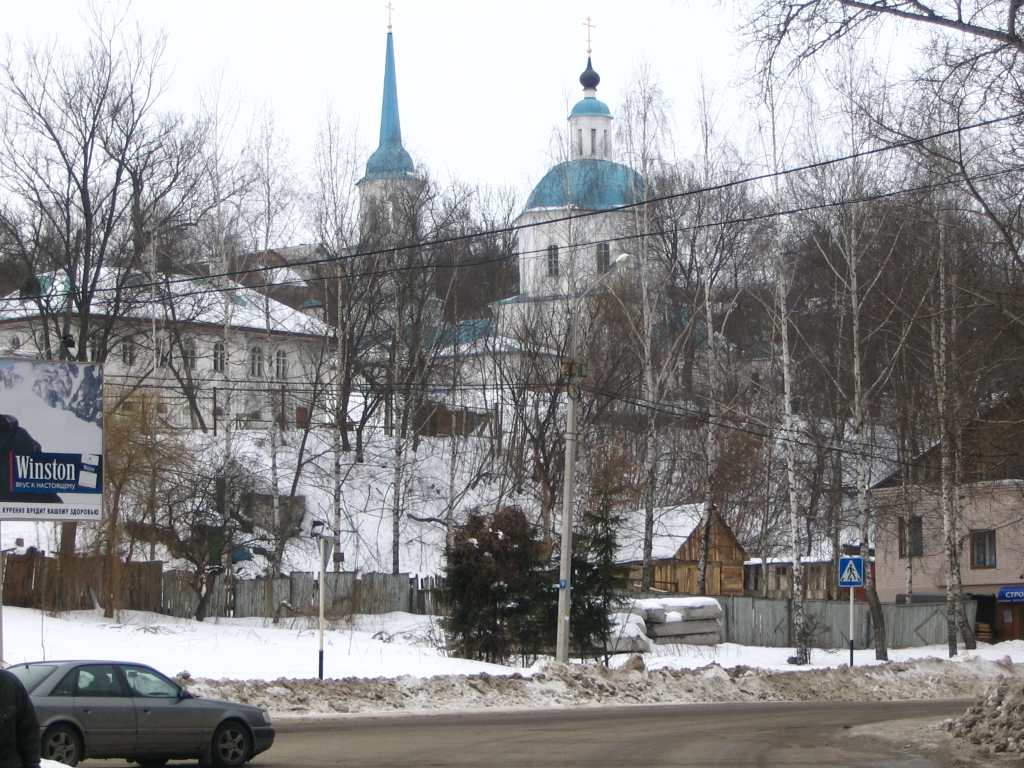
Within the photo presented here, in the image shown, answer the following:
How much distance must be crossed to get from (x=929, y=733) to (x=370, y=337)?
37135 mm

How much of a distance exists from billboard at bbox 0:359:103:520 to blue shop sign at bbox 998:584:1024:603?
30.0 m

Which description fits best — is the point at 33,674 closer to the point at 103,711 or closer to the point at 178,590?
the point at 103,711

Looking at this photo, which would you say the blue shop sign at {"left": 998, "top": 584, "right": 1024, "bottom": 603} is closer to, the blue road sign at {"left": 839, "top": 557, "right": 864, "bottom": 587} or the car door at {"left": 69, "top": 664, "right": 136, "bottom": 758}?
the blue road sign at {"left": 839, "top": 557, "right": 864, "bottom": 587}

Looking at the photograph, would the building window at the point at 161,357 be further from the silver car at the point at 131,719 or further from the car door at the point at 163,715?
the silver car at the point at 131,719

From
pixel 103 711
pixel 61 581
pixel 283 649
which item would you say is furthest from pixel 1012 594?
pixel 103 711

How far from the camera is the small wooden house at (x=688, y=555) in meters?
48.1

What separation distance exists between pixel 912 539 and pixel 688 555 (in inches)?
364

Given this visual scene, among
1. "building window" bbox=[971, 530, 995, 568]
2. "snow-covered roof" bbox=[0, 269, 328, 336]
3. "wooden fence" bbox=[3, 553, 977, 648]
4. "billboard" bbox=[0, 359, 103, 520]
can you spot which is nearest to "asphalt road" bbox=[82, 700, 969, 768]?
"billboard" bbox=[0, 359, 103, 520]

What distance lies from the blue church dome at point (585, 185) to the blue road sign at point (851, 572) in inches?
721

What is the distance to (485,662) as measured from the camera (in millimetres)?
25297

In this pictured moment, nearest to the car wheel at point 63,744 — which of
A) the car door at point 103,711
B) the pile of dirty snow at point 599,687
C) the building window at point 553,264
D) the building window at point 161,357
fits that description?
the car door at point 103,711

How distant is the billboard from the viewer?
19.2 metres

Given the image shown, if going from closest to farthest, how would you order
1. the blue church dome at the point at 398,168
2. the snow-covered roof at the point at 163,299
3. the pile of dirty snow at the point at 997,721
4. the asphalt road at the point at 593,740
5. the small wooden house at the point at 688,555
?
the asphalt road at the point at 593,740 < the pile of dirty snow at the point at 997,721 < the snow-covered roof at the point at 163,299 < the small wooden house at the point at 688,555 < the blue church dome at the point at 398,168

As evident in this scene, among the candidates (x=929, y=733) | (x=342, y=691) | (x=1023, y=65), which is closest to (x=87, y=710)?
(x=342, y=691)
